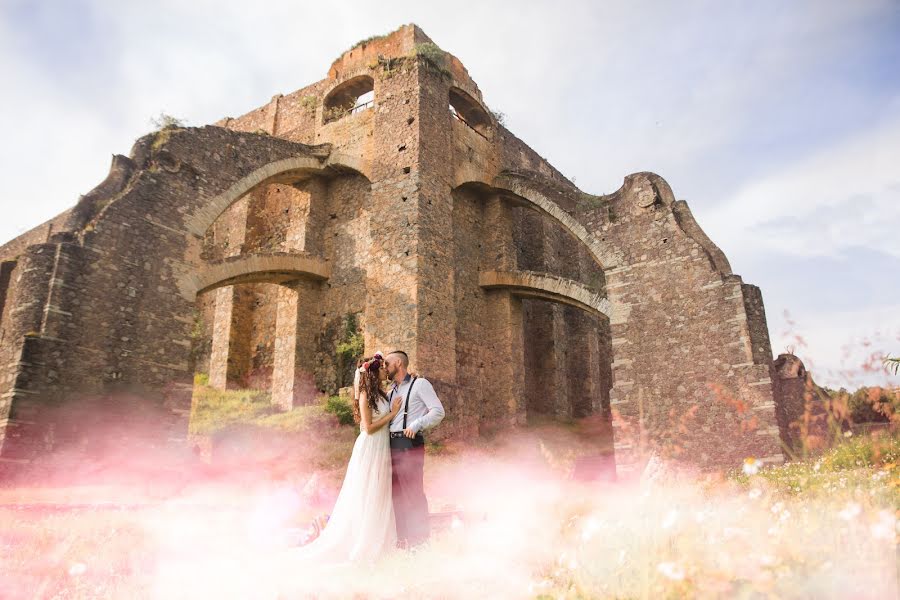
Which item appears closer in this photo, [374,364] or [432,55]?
[374,364]

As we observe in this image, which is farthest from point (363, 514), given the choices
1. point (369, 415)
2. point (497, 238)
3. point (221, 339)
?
point (221, 339)

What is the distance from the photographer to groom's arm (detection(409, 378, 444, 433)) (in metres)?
4.92

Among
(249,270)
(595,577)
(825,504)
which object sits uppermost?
(249,270)

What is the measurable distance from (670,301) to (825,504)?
773cm

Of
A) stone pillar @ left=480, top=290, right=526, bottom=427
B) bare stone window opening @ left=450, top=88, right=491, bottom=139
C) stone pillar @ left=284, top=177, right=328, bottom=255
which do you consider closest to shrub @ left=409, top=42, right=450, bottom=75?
bare stone window opening @ left=450, top=88, right=491, bottom=139

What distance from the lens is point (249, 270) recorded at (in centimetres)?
1243

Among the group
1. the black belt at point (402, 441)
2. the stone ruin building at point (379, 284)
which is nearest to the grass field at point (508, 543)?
the black belt at point (402, 441)

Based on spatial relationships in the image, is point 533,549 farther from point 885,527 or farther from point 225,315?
point 225,315

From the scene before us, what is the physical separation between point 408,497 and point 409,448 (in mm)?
366

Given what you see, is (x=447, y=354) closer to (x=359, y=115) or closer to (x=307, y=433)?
(x=307, y=433)

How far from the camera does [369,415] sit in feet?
16.2

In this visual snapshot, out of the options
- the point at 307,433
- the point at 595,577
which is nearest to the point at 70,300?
the point at 307,433

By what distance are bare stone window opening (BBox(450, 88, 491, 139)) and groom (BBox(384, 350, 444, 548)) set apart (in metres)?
11.4

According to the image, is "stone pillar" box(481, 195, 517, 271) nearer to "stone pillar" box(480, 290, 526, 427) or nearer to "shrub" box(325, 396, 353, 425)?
"stone pillar" box(480, 290, 526, 427)
